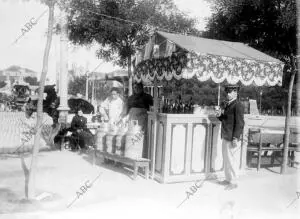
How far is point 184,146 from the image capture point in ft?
23.9

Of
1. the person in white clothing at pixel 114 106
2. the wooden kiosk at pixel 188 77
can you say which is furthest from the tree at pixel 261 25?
the person in white clothing at pixel 114 106

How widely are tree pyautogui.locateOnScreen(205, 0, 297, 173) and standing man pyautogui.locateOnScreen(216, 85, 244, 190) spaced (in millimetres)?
3363

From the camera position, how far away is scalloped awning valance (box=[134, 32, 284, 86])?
6.86m

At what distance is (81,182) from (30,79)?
7778cm

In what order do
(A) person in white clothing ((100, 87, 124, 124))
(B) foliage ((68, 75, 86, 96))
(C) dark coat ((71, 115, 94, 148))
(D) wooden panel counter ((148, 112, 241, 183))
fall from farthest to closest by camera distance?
(B) foliage ((68, 75, 86, 96)) → (C) dark coat ((71, 115, 94, 148)) → (A) person in white clothing ((100, 87, 124, 124)) → (D) wooden panel counter ((148, 112, 241, 183))

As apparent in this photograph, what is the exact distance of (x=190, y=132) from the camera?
7312 millimetres

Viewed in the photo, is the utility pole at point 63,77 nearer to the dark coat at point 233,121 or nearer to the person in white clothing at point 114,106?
the person in white clothing at point 114,106

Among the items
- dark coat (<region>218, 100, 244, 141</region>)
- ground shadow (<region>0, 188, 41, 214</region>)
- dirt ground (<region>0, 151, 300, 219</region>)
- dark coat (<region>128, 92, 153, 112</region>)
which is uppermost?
dark coat (<region>128, 92, 153, 112</region>)

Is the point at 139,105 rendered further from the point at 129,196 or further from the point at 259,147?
the point at 259,147

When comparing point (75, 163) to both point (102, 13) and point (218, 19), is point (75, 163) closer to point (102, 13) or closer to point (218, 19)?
point (218, 19)

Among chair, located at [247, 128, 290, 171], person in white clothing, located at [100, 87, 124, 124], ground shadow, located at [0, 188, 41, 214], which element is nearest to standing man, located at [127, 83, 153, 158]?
person in white clothing, located at [100, 87, 124, 124]

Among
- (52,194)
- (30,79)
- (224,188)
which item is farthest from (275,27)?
(30,79)

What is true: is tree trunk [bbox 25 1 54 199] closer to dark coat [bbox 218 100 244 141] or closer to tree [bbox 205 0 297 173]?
dark coat [bbox 218 100 244 141]

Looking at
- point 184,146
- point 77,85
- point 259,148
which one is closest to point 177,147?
point 184,146
